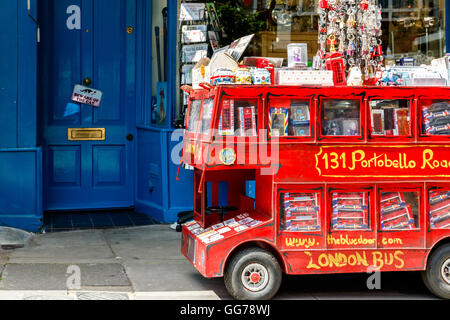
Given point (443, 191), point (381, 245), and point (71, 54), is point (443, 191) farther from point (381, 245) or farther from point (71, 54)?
point (71, 54)

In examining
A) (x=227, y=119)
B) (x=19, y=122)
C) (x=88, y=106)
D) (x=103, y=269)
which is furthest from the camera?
(x=88, y=106)

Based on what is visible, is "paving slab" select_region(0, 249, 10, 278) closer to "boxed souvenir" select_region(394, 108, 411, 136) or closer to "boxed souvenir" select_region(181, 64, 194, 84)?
"boxed souvenir" select_region(181, 64, 194, 84)

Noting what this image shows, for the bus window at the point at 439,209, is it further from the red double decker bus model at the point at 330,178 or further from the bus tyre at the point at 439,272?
the bus tyre at the point at 439,272

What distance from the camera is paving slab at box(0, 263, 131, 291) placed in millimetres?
5469

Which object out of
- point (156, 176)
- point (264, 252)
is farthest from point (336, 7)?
point (156, 176)

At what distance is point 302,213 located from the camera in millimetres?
5230

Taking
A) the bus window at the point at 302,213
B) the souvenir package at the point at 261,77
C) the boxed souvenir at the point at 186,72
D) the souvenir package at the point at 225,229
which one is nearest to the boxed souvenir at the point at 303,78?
the souvenir package at the point at 261,77

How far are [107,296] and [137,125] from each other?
3858 millimetres

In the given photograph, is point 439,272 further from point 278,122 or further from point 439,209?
point 278,122

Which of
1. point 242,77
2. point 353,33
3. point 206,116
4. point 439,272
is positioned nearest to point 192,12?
point 353,33

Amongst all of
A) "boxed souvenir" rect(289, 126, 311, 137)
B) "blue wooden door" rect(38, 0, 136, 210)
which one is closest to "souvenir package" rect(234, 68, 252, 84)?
"boxed souvenir" rect(289, 126, 311, 137)

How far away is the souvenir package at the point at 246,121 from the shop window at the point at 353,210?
0.89 metres

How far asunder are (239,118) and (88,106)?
13.2 ft

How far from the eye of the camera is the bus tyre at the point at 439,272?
212 inches
